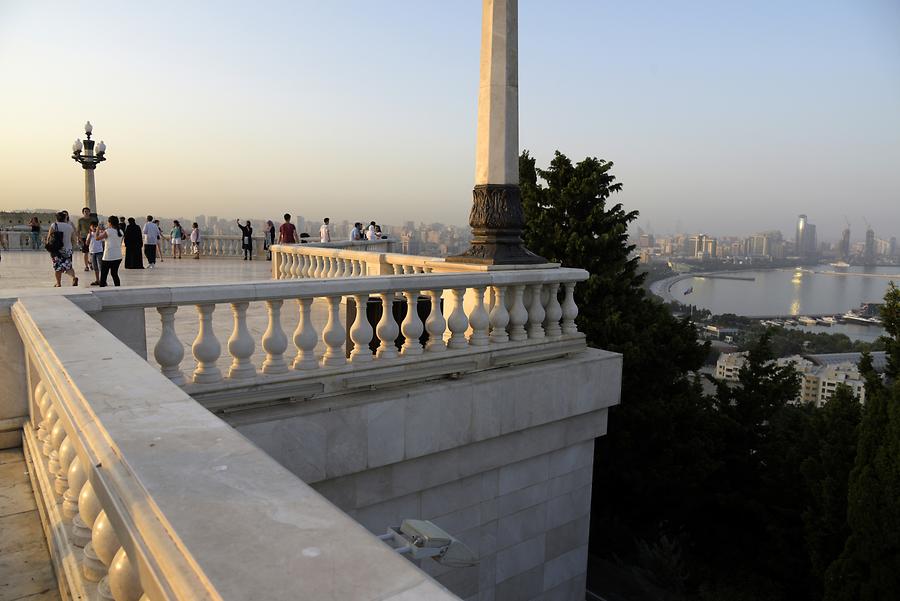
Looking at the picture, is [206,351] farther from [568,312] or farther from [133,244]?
[133,244]

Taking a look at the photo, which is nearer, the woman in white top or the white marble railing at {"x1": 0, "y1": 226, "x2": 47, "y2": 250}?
the woman in white top

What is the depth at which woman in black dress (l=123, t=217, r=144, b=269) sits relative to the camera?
53.7 feet

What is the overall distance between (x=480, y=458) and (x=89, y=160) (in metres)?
22.5

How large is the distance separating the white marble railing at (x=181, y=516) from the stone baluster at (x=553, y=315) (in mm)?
4830

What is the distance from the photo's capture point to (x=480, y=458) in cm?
629

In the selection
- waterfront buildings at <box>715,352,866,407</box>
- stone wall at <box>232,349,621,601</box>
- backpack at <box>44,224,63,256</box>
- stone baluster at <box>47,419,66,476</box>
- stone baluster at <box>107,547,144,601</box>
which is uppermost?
backpack at <box>44,224,63,256</box>

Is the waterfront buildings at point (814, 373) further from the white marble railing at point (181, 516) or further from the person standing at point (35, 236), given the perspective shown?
the person standing at point (35, 236)

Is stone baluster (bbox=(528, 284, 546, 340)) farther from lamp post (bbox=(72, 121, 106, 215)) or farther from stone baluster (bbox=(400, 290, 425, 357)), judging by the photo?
lamp post (bbox=(72, 121, 106, 215))

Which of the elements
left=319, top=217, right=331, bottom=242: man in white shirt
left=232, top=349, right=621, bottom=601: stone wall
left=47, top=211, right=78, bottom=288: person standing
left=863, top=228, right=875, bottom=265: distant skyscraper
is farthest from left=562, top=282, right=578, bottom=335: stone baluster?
left=863, top=228, right=875, bottom=265: distant skyscraper

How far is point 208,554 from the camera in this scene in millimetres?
1281

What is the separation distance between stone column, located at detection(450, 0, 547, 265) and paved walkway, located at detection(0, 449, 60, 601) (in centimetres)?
481

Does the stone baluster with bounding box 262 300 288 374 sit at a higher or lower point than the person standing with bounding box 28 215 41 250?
lower

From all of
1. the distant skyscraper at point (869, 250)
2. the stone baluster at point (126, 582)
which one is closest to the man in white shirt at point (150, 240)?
the stone baluster at point (126, 582)

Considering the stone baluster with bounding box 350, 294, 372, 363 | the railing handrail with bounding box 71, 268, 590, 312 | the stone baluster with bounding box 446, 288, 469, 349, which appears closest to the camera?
the railing handrail with bounding box 71, 268, 590, 312
